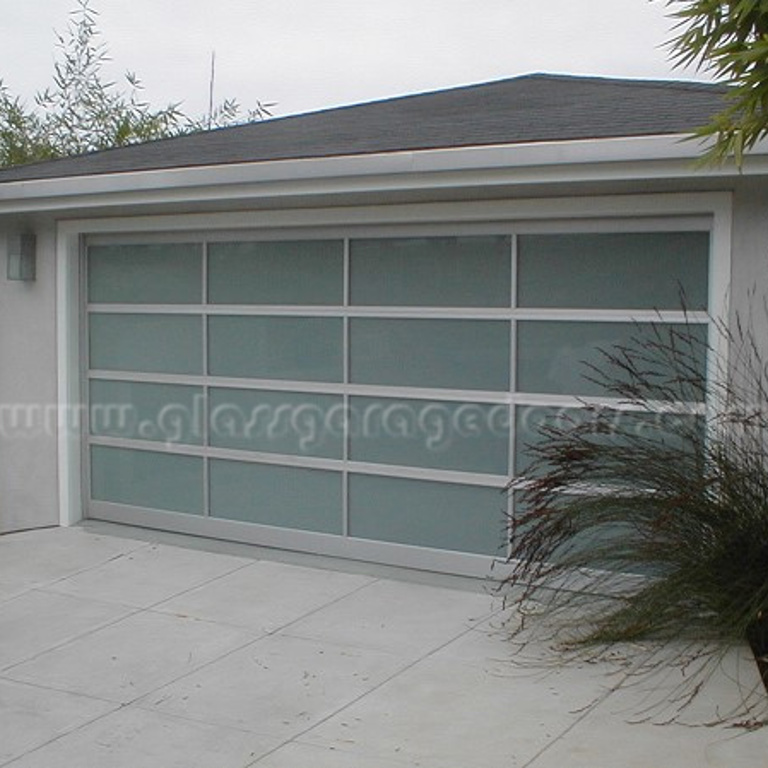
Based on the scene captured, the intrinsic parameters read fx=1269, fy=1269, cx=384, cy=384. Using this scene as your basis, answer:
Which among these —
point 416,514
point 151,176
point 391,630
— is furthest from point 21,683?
point 151,176

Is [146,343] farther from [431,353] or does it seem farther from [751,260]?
[751,260]

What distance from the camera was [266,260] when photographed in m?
9.09

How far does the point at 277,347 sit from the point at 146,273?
1.35 meters

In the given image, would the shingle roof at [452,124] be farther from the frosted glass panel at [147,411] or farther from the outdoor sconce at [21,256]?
the frosted glass panel at [147,411]

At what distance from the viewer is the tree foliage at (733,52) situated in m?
4.88

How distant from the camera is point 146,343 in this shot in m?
9.75

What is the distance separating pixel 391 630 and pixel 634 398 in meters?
1.94

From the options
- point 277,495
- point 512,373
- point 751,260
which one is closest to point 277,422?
point 277,495

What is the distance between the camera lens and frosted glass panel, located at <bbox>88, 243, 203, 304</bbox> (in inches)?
373

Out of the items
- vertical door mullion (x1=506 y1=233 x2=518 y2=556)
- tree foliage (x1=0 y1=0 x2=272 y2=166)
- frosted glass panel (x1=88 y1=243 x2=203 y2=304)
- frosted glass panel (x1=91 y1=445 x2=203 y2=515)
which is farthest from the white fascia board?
tree foliage (x1=0 y1=0 x2=272 y2=166)

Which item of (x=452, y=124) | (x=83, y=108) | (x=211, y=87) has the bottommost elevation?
(x=452, y=124)

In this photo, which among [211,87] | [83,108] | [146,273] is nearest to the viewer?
[146,273]

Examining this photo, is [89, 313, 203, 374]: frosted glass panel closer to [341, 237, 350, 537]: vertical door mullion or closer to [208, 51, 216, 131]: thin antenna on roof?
[341, 237, 350, 537]: vertical door mullion

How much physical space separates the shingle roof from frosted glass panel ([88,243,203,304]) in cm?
68
